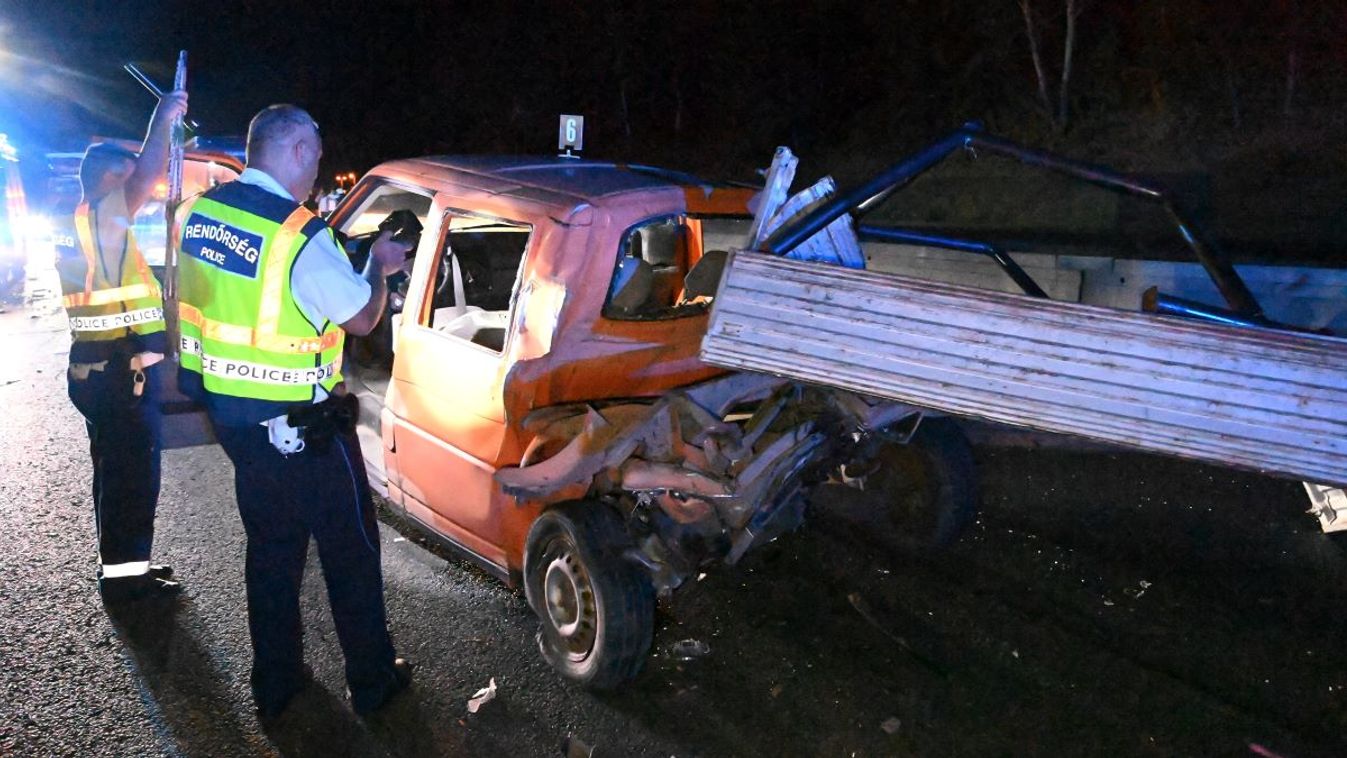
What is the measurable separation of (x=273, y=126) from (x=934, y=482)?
3.12 m

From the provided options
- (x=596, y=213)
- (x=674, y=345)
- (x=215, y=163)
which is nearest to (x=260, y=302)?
(x=596, y=213)

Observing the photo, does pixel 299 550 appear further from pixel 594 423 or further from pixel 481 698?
pixel 594 423

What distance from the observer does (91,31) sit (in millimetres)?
38094

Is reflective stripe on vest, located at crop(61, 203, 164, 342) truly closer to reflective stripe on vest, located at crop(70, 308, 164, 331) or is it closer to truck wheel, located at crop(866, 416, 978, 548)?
reflective stripe on vest, located at crop(70, 308, 164, 331)

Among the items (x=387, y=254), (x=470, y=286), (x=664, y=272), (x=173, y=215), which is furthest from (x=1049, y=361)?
(x=470, y=286)

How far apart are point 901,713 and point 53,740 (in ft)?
9.58

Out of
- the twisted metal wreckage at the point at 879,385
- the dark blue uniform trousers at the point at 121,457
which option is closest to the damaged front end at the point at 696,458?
the twisted metal wreckage at the point at 879,385

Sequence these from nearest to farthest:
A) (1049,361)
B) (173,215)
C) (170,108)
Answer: (1049,361) → (173,215) → (170,108)

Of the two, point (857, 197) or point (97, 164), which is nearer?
point (857, 197)

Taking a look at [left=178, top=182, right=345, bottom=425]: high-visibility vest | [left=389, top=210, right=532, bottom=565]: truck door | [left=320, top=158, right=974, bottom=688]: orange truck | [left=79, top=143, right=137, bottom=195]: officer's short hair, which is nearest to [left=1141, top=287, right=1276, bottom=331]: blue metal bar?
[left=320, top=158, right=974, bottom=688]: orange truck

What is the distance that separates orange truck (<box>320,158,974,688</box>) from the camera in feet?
11.3

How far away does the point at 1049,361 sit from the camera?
8.79 feet

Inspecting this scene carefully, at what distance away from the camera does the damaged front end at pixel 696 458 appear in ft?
11.2

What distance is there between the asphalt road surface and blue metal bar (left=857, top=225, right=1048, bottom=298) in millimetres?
1364
